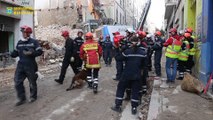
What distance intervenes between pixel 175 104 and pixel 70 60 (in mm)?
4064

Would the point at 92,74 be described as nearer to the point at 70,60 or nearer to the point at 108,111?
the point at 70,60

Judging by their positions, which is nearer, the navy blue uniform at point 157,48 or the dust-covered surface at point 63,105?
the dust-covered surface at point 63,105

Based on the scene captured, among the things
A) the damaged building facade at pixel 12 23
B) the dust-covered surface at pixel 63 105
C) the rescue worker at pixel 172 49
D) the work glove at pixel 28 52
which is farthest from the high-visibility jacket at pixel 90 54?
the damaged building facade at pixel 12 23

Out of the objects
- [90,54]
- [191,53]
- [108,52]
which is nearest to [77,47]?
[90,54]

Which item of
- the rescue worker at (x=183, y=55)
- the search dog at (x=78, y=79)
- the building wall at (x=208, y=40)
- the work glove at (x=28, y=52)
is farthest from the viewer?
the rescue worker at (x=183, y=55)

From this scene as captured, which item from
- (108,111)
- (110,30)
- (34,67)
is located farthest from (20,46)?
(110,30)

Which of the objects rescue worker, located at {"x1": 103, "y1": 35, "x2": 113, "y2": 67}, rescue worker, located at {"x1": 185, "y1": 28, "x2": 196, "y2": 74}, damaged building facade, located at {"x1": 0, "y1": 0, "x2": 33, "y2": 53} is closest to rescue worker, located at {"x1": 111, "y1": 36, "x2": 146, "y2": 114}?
rescue worker, located at {"x1": 185, "y1": 28, "x2": 196, "y2": 74}

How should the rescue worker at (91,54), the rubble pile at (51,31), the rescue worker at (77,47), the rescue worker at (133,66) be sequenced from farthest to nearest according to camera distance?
the rubble pile at (51,31) < the rescue worker at (77,47) < the rescue worker at (91,54) < the rescue worker at (133,66)

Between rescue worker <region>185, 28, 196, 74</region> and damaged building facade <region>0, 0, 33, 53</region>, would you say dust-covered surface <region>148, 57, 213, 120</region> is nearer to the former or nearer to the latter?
rescue worker <region>185, 28, 196, 74</region>

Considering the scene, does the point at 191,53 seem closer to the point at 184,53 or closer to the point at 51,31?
the point at 184,53

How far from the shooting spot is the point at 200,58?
462 inches

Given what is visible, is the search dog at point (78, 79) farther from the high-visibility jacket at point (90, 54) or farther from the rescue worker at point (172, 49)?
the rescue worker at point (172, 49)

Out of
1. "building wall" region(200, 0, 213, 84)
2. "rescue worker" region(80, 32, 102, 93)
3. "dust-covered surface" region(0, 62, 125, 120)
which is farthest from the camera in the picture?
"rescue worker" region(80, 32, 102, 93)

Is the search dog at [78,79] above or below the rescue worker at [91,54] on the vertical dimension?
below
